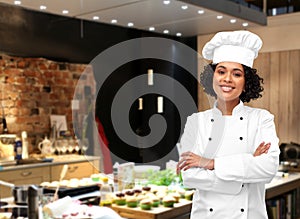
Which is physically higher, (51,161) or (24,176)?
(51,161)

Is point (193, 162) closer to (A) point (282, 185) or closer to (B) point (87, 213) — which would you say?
(B) point (87, 213)

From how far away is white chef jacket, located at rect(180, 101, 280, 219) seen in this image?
108 centimetres

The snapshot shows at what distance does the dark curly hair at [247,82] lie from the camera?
1.12m

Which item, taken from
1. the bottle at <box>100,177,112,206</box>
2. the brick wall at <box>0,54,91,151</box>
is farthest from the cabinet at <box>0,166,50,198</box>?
the bottle at <box>100,177,112,206</box>

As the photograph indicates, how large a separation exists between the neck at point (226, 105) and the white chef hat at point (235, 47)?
11 cm

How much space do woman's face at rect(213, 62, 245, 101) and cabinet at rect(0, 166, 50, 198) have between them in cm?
335

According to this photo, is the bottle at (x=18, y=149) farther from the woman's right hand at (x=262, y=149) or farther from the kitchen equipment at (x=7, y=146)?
the woman's right hand at (x=262, y=149)

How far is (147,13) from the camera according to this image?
4.37 m

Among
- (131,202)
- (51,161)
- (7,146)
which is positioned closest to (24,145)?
(7,146)

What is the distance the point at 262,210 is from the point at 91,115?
4271 mm

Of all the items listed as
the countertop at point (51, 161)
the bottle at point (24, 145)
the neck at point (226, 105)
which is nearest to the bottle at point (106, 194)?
the countertop at point (51, 161)

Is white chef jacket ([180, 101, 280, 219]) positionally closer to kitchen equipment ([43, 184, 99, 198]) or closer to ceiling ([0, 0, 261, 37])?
kitchen equipment ([43, 184, 99, 198])

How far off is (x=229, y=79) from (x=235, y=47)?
0.33 feet

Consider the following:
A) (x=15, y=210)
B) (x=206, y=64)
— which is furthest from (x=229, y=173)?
(x=15, y=210)
